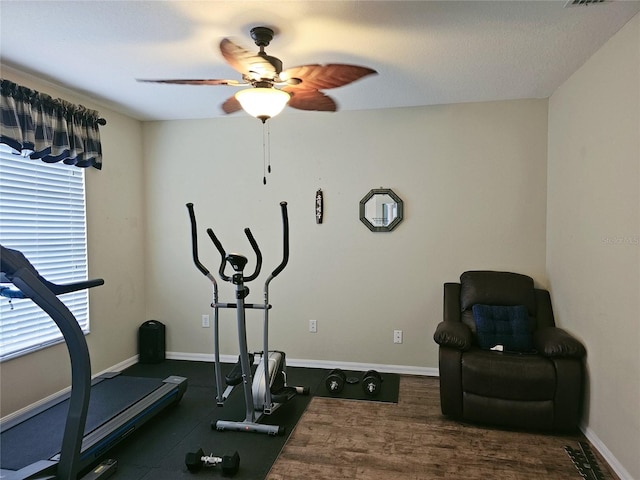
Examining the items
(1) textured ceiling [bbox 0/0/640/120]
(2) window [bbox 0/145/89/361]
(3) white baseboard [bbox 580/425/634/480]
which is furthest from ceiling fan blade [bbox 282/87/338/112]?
(3) white baseboard [bbox 580/425/634/480]

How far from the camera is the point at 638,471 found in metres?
2.22

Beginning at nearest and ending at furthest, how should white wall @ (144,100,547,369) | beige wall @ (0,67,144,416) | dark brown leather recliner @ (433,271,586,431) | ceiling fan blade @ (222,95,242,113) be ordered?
1. dark brown leather recliner @ (433,271,586,431)
2. ceiling fan blade @ (222,95,242,113)
3. beige wall @ (0,67,144,416)
4. white wall @ (144,100,547,369)

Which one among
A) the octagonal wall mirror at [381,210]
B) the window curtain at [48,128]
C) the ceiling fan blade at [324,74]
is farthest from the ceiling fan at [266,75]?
the octagonal wall mirror at [381,210]

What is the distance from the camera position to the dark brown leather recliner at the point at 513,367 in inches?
111

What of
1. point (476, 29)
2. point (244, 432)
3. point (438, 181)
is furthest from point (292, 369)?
point (476, 29)

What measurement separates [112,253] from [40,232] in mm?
841

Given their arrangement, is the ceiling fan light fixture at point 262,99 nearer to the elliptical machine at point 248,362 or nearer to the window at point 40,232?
the elliptical machine at point 248,362

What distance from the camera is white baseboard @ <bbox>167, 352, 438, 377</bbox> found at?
4035 millimetres

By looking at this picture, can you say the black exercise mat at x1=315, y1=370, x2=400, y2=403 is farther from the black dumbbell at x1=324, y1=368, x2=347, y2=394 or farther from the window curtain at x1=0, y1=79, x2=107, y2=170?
the window curtain at x1=0, y1=79, x2=107, y2=170

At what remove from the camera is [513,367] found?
2871 mm

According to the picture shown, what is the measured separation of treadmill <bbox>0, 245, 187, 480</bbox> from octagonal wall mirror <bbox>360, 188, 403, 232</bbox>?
86.3 inches

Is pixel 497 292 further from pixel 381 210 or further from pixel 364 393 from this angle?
pixel 364 393

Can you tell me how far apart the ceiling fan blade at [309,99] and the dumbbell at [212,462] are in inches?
90.6

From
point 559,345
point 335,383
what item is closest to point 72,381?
point 335,383
